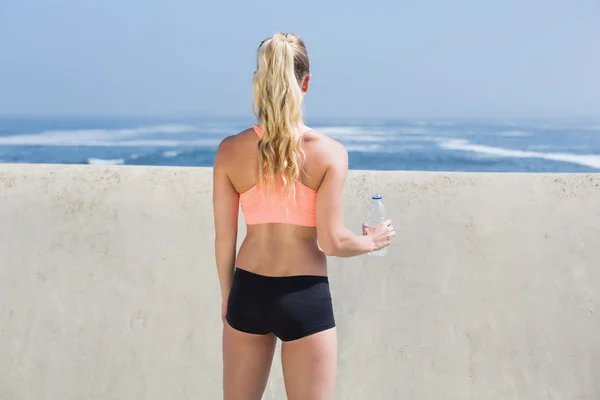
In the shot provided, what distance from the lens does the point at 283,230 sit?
1.88m

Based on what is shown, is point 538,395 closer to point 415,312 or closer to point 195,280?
point 415,312

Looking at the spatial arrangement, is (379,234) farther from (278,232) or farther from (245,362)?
(245,362)

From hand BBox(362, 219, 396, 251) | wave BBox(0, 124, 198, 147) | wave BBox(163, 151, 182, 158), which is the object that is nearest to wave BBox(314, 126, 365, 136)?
wave BBox(0, 124, 198, 147)

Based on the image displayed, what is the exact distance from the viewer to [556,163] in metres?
28.4

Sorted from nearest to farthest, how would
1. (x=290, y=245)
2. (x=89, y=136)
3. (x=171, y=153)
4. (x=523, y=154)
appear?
1. (x=290, y=245)
2. (x=171, y=153)
3. (x=523, y=154)
4. (x=89, y=136)

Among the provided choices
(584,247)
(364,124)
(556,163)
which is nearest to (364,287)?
(584,247)

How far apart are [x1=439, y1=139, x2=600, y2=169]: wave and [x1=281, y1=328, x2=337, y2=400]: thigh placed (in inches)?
1112

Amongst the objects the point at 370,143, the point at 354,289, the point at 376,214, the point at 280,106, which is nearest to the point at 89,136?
the point at 370,143

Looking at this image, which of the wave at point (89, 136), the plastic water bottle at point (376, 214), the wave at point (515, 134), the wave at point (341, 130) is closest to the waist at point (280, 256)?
the plastic water bottle at point (376, 214)

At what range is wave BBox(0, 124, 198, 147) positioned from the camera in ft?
105

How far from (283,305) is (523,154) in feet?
97.8

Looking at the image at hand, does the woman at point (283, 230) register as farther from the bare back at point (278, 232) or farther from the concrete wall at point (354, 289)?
the concrete wall at point (354, 289)

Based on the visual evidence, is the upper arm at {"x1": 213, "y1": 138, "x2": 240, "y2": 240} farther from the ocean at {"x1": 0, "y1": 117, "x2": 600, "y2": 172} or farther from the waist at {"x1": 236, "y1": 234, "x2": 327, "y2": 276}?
the ocean at {"x1": 0, "y1": 117, "x2": 600, "y2": 172}

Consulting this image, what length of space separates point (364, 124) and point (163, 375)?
36.2 m
